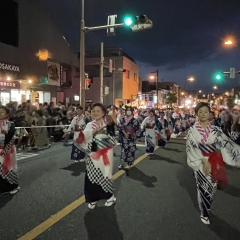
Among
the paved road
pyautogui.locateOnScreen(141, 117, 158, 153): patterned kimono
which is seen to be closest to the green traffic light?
pyautogui.locateOnScreen(141, 117, 158, 153): patterned kimono

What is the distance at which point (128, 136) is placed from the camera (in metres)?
7.53

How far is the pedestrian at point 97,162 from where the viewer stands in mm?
4430

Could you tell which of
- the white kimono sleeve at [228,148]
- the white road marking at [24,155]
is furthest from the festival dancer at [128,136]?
the white kimono sleeve at [228,148]

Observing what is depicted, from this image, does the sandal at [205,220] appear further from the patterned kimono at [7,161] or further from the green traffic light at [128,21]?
the green traffic light at [128,21]

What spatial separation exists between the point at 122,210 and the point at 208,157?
1.61 m

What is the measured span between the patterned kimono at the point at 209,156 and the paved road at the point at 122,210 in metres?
0.43

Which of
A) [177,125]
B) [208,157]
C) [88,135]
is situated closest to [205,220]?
[208,157]

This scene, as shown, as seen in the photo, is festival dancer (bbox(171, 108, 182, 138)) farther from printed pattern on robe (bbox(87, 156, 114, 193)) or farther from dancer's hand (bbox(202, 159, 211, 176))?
dancer's hand (bbox(202, 159, 211, 176))

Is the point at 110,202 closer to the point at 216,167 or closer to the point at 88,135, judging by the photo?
the point at 88,135

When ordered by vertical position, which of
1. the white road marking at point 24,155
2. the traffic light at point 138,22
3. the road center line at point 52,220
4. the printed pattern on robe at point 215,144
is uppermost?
the traffic light at point 138,22

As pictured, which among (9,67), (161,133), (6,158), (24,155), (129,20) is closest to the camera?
(6,158)

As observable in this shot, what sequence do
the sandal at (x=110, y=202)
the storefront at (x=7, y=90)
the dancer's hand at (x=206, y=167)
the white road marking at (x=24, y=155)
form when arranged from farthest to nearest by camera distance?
the storefront at (x=7, y=90) → the white road marking at (x=24, y=155) → the sandal at (x=110, y=202) → the dancer's hand at (x=206, y=167)

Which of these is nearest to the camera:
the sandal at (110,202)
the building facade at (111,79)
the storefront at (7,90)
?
the sandal at (110,202)

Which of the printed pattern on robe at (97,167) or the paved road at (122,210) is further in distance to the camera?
the printed pattern on robe at (97,167)
